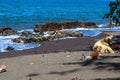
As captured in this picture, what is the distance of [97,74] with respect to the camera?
46.7 feet

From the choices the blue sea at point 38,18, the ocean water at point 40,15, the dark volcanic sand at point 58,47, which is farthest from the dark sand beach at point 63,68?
the ocean water at point 40,15

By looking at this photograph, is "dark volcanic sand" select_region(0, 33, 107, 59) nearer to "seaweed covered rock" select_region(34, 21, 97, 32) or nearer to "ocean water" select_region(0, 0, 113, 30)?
"seaweed covered rock" select_region(34, 21, 97, 32)

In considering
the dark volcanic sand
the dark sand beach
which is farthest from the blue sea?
the dark sand beach

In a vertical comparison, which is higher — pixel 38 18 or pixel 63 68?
pixel 38 18

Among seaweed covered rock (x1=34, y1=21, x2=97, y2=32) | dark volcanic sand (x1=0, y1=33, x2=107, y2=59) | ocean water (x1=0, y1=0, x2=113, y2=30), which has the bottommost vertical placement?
dark volcanic sand (x1=0, y1=33, x2=107, y2=59)

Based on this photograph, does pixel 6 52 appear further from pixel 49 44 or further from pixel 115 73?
pixel 115 73

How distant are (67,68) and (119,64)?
1.78 meters

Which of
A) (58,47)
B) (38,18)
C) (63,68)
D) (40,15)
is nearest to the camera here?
(63,68)

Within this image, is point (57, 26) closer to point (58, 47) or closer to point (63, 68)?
point (58, 47)

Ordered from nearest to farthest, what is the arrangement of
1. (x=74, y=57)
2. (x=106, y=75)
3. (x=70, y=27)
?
(x=106, y=75) < (x=74, y=57) < (x=70, y=27)

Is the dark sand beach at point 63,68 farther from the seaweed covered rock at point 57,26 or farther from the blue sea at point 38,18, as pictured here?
the seaweed covered rock at point 57,26

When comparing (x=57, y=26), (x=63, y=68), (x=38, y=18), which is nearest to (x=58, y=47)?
(x=63, y=68)

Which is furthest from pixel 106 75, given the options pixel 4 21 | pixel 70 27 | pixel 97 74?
pixel 4 21

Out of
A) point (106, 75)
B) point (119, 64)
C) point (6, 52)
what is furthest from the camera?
point (6, 52)
